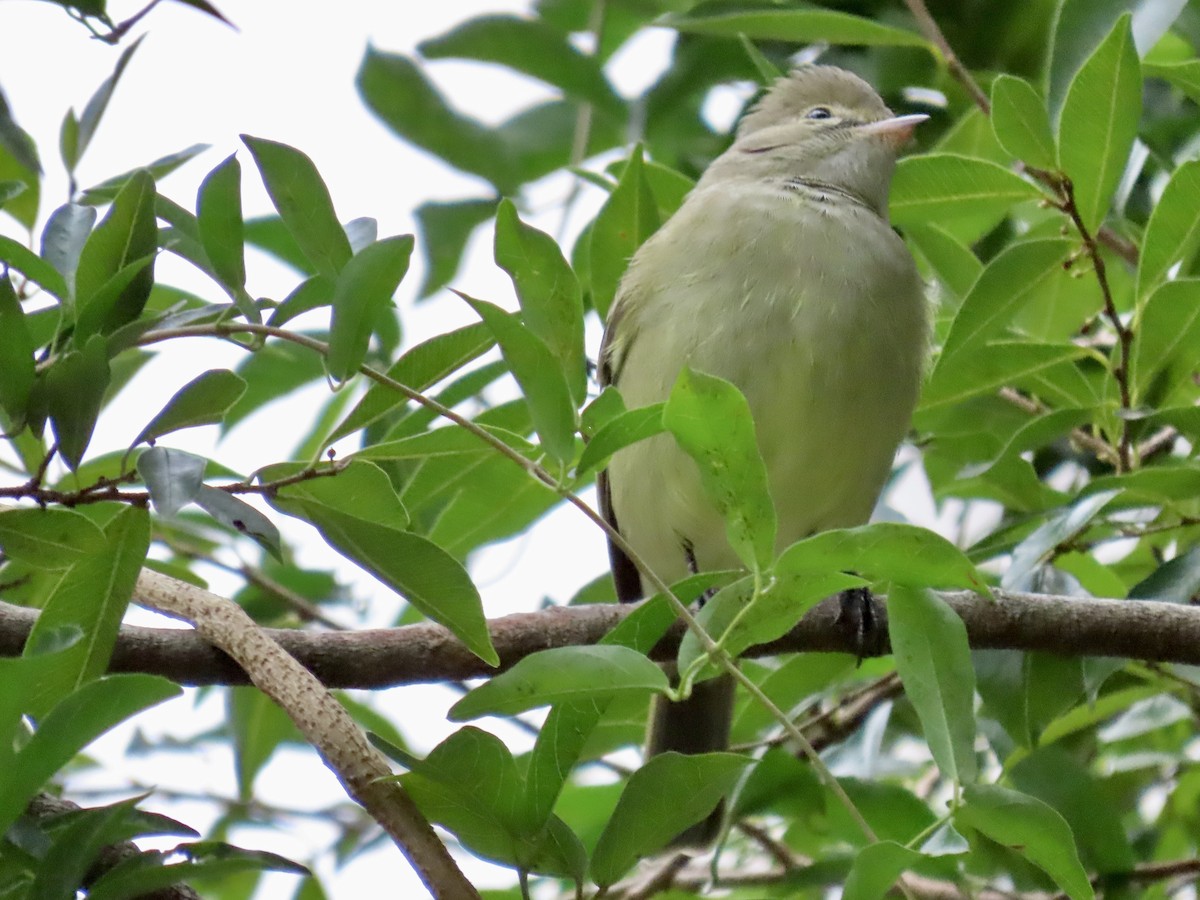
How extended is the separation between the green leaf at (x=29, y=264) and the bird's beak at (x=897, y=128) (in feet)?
7.44

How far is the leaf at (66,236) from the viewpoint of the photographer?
6.47ft

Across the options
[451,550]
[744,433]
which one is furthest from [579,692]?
[451,550]

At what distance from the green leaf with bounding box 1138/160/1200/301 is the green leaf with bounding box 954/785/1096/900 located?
1.17m

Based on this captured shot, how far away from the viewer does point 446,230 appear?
356cm

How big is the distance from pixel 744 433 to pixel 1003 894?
1.61 metres

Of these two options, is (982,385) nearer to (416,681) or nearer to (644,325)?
(644,325)

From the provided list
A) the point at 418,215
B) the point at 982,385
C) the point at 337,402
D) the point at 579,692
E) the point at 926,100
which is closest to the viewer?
the point at 579,692

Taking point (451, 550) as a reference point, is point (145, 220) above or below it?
above

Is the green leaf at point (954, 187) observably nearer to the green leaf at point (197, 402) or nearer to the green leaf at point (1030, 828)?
the green leaf at point (1030, 828)

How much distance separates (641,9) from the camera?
3.64 metres

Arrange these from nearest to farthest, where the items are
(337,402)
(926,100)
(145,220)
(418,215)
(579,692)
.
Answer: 1. (579,692)
2. (145,220)
3. (337,402)
4. (418,215)
5. (926,100)

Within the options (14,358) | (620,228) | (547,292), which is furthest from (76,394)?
(620,228)

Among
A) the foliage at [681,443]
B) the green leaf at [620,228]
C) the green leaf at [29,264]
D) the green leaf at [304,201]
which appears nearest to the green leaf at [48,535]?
the foliage at [681,443]

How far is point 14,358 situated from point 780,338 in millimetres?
1907
